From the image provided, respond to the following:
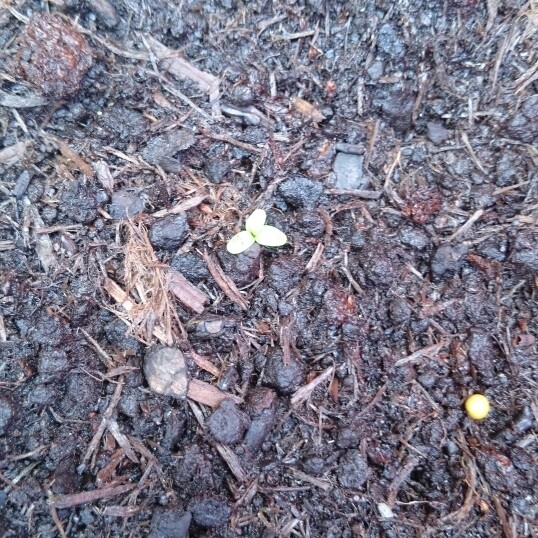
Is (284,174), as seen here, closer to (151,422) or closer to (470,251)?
(470,251)

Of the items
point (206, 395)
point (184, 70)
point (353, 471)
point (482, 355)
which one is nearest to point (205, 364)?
point (206, 395)

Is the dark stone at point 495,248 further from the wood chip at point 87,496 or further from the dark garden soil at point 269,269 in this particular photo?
the wood chip at point 87,496

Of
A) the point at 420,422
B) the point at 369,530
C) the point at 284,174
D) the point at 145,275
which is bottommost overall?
the point at 369,530

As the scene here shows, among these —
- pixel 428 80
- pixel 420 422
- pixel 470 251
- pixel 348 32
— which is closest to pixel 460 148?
pixel 428 80

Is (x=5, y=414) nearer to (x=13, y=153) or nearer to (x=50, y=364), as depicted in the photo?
(x=50, y=364)

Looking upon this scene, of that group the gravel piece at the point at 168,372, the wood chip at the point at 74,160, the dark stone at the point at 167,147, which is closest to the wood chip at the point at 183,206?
the dark stone at the point at 167,147

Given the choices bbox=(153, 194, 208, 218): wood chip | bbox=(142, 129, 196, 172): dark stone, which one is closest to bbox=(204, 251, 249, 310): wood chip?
bbox=(153, 194, 208, 218): wood chip

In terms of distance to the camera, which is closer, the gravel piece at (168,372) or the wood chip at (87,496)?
the wood chip at (87,496)
